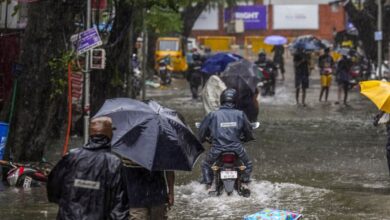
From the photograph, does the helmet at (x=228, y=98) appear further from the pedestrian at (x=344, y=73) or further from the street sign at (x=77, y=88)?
the pedestrian at (x=344, y=73)

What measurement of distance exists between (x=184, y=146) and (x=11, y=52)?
30.5 feet

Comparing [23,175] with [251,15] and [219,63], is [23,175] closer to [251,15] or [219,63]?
[219,63]

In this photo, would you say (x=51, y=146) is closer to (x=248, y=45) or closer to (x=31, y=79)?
(x=31, y=79)

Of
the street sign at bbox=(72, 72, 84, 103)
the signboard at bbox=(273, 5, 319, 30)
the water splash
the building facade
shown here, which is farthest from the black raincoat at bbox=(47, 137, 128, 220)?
the signboard at bbox=(273, 5, 319, 30)

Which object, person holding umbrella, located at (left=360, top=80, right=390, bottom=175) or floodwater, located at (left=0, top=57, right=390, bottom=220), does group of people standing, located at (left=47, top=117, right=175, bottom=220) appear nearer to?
floodwater, located at (left=0, top=57, right=390, bottom=220)

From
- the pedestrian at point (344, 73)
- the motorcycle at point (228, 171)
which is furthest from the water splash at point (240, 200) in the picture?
the pedestrian at point (344, 73)

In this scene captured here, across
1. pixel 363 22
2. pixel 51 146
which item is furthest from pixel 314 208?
pixel 363 22

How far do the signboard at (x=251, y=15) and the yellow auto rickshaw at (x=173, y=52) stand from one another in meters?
20.4

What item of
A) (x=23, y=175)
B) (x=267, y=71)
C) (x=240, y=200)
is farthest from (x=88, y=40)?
(x=267, y=71)

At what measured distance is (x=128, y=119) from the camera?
7.31 m

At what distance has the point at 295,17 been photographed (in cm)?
6462

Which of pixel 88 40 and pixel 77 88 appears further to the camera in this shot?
pixel 77 88

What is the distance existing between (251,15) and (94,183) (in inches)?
2352

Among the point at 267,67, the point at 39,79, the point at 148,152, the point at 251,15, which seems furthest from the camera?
the point at 251,15
